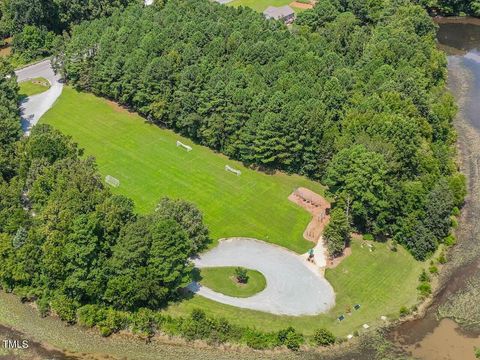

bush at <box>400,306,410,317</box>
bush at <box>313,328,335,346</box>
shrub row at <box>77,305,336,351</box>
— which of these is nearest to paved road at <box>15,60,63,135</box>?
shrub row at <box>77,305,336,351</box>

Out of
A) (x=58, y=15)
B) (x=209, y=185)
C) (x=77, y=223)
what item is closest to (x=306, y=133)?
(x=209, y=185)

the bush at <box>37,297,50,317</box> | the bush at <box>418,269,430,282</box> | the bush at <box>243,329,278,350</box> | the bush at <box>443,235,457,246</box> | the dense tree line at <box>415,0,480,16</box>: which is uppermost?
the dense tree line at <box>415,0,480,16</box>

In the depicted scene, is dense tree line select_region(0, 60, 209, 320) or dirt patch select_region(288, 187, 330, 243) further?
dirt patch select_region(288, 187, 330, 243)

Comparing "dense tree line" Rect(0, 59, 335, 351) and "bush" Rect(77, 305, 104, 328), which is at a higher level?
"dense tree line" Rect(0, 59, 335, 351)

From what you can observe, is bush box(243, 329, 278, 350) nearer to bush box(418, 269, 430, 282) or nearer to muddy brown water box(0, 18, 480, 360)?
muddy brown water box(0, 18, 480, 360)

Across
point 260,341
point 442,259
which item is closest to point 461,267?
point 442,259

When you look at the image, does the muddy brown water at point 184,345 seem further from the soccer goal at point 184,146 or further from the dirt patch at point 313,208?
the soccer goal at point 184,146
